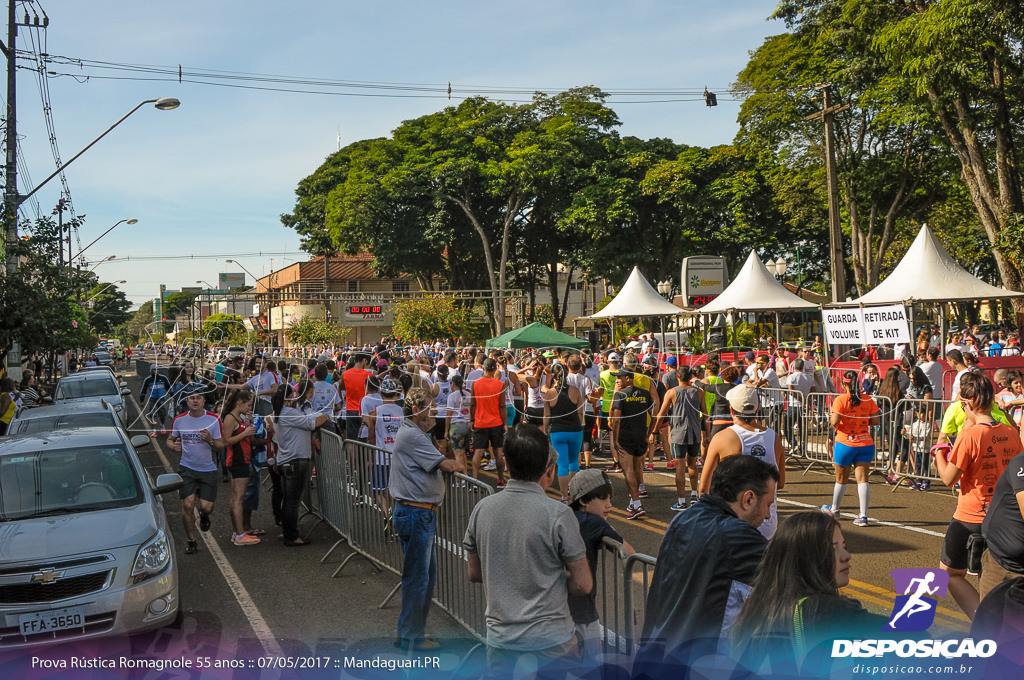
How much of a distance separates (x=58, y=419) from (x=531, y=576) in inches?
404

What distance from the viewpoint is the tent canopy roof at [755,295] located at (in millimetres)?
20328

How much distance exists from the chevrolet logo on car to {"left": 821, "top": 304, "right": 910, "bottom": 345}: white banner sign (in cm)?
1185

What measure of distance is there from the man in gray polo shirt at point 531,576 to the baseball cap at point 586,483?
35 cm

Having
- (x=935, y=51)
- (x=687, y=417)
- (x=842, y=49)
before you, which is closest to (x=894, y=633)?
(x=687, y=417)

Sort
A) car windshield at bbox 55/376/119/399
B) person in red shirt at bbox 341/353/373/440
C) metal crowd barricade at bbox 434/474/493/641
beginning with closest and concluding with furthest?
metal crowd barricade at bbox 434/474/493/641 → person in red shirt at bbox 341/353/373/440 → car windshield at bbox 55/376/119/399

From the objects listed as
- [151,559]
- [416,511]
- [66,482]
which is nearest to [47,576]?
[151,559]

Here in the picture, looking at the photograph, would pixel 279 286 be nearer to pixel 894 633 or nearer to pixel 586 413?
pixel 586 413

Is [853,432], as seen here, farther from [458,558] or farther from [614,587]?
[614,587]

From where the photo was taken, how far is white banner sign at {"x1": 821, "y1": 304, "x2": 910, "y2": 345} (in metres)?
13.0

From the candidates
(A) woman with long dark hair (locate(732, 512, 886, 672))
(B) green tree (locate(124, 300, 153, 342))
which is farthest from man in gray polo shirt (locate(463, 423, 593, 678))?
(B) green tree (locate(124, 300, 153, 342))

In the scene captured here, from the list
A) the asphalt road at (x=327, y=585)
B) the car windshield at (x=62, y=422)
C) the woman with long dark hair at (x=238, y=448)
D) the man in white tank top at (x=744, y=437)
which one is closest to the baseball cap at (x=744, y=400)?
the man in white tank top at (x=744, y=437)

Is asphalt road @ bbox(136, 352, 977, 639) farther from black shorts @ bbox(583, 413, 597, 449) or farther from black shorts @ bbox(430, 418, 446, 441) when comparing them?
black shorts @ bbox(430, 418, 446, 441)

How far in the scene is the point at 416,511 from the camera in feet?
19.6

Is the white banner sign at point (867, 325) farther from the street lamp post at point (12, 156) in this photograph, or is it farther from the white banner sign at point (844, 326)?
the street lamp post at point (12, 156)
